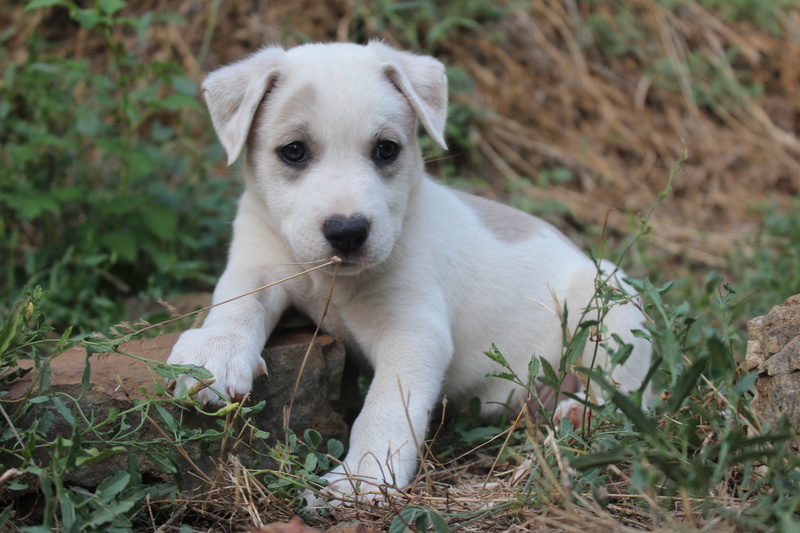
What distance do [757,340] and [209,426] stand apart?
85.7 inches

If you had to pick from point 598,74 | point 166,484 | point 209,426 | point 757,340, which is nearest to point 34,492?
point 166,484

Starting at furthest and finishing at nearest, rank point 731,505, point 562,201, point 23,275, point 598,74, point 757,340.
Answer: point 598,74 < point 562,201 < point 23,275 < point 757,340 < point 731,505

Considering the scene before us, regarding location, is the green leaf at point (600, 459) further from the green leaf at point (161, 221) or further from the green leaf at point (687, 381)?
the green leaf at point (161, 221)

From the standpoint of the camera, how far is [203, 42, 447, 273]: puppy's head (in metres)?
3.25

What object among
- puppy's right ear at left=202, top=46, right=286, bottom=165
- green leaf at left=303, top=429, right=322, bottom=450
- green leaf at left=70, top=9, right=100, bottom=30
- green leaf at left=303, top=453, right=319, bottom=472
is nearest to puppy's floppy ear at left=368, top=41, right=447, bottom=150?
puppy's right ear at left=202, top=46, right=286, bottom=165

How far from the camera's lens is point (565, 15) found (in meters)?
9.25

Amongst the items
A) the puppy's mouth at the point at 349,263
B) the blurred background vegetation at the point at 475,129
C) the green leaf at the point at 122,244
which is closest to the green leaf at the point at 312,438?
the puppy's mouth at the point at 349,263

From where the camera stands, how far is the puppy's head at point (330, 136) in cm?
325

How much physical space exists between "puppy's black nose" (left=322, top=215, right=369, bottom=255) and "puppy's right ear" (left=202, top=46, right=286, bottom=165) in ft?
2.07

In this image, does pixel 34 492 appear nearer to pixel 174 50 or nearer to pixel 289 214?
pixel 289 214

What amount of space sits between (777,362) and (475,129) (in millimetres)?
5649

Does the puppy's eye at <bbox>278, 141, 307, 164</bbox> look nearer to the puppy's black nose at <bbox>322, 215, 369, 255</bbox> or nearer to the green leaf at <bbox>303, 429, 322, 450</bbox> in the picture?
the puppy's black nose at <bbox>322, 215, 369, 255</bbox>

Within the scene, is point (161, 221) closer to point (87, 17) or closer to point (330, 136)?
point (87, 17)

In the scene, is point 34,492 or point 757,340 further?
point 757,340
